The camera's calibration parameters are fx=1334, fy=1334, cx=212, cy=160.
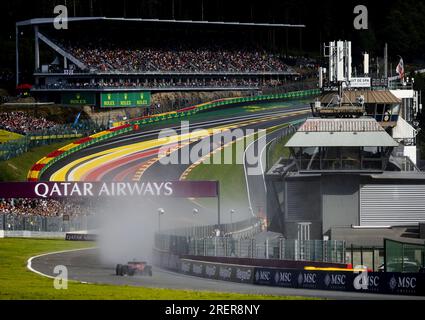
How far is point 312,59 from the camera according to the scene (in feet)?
591

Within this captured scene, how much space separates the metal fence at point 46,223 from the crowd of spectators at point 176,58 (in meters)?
54.6

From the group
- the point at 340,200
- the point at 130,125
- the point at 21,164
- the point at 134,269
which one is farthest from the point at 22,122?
the point at 134,269

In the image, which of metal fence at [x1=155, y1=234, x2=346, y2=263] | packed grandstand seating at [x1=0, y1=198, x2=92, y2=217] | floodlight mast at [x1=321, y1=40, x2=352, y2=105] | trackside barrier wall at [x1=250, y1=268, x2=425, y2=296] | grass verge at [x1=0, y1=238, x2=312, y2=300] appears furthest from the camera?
packed grandstand seating at [x1=0, y1=198, x2=92, y2=217]

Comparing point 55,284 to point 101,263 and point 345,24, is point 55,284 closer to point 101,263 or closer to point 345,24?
point 101,263

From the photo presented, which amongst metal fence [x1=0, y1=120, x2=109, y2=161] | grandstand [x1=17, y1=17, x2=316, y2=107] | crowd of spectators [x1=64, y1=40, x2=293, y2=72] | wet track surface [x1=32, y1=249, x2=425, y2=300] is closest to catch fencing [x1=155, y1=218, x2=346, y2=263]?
wet track surface [x1=32, y1=249, x2=425, y2=300]

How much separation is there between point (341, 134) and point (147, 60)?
91726 millimetres

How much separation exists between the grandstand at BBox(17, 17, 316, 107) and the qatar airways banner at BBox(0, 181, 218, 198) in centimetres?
4615

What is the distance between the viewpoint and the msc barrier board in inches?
5674

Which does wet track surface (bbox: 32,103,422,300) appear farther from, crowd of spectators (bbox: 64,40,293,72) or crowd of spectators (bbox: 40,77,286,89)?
crowd of spectators (bbox: 64,40,293,72)

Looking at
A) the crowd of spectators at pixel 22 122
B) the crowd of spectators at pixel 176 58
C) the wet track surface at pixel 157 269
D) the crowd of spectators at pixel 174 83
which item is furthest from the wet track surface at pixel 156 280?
the crowd of spectators at pixel 176 58

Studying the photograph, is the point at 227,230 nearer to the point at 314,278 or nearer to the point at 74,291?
the point at 314,278

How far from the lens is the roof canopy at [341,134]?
65188 millimetres

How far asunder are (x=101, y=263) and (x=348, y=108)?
599 inches

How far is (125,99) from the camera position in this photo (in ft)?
480
